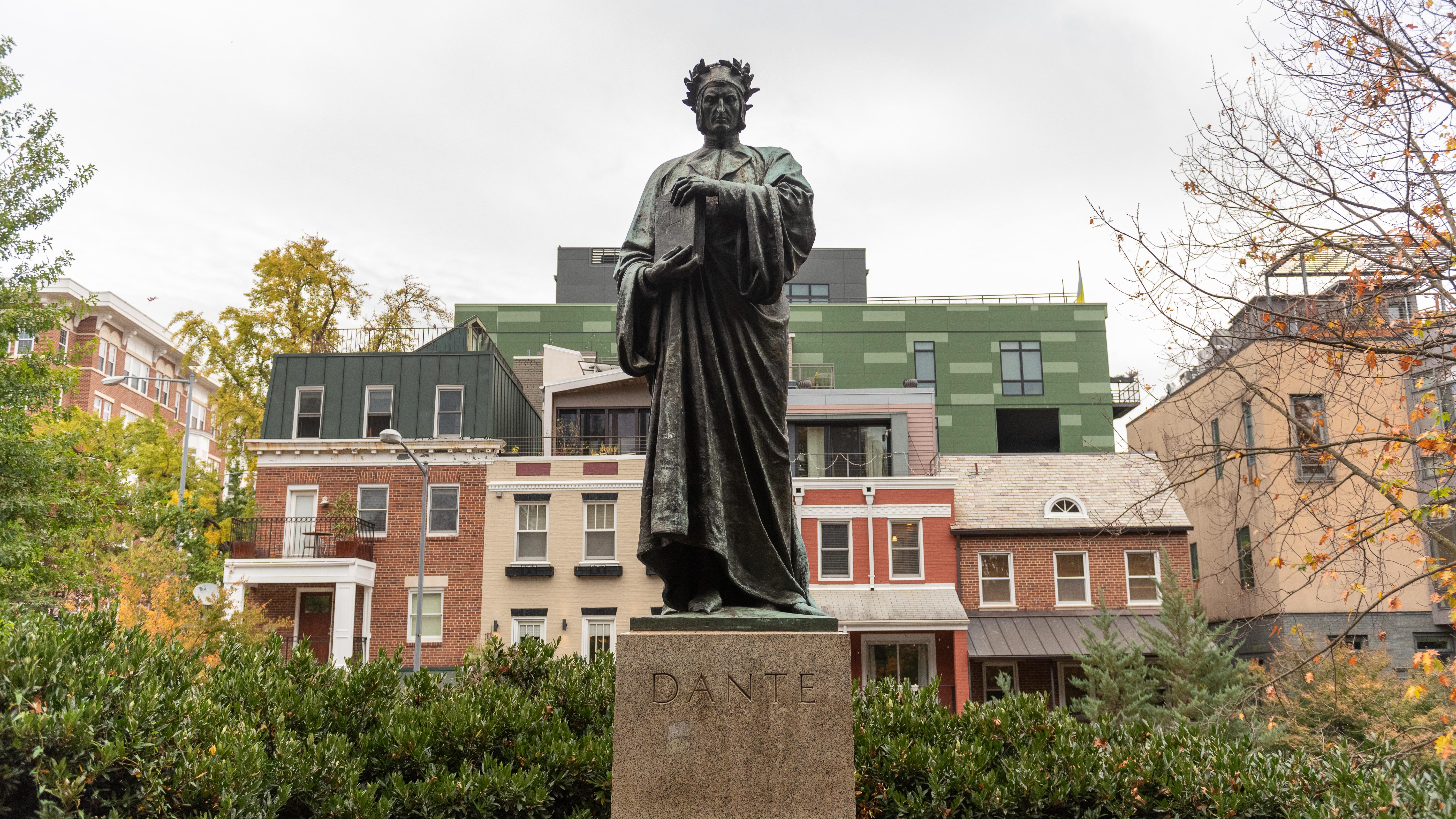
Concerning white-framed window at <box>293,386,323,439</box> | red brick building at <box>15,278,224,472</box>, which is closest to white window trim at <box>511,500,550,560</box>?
white-framed window at <box>293,386,323,439</box>

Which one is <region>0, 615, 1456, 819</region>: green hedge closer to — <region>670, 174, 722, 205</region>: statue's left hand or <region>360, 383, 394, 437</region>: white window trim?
<region>670, 174, 722, 205</region>: statue's left hand

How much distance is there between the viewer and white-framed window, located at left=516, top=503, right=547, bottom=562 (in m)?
32.8

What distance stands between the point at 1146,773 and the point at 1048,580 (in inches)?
1063

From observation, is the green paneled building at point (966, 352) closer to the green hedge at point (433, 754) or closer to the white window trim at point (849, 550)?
the white window trim at point (849, 550)

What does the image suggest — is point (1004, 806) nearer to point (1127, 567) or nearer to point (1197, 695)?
point (1197, 695)

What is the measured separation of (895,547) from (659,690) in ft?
91.3

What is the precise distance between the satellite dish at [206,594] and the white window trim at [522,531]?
835 centimetres

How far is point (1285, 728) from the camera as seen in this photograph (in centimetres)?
1941

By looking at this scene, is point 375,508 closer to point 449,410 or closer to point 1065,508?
point 449,410

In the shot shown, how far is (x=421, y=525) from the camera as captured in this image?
2816cm

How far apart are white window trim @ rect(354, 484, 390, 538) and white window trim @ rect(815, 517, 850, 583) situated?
1121cm

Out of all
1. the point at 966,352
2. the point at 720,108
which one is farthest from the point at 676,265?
the point at 966,352

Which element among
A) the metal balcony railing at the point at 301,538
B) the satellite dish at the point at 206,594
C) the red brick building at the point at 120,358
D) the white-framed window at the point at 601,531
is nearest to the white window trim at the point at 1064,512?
the white-framed window at the point at 601,531

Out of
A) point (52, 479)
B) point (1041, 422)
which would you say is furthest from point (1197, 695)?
point (1041, 422)
